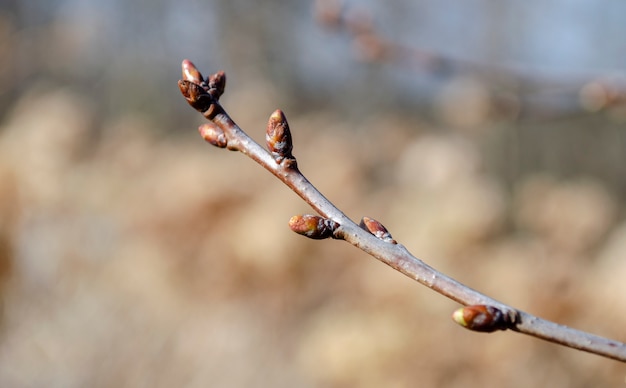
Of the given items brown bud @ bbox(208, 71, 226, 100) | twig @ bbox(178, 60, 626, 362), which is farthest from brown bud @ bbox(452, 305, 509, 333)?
brown bud @ bbox(208, 71, 226, 100)

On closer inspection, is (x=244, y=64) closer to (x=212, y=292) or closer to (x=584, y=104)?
(x=212, y=292)

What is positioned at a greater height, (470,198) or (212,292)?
(470,198)

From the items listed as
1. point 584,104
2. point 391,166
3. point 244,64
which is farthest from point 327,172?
point 244,64

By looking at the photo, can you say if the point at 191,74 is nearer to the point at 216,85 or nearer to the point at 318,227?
the point at 216,85

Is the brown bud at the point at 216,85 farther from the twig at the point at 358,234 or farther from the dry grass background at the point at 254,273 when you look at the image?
the dry grass background at the point at 254,273

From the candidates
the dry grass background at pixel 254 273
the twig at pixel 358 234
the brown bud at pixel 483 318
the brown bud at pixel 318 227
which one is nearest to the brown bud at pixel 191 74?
the twig at pixel 358 234

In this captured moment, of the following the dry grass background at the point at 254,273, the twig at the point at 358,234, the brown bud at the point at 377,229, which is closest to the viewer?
the twig at the point at 358,234

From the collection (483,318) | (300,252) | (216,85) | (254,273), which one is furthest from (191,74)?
(254,273)
